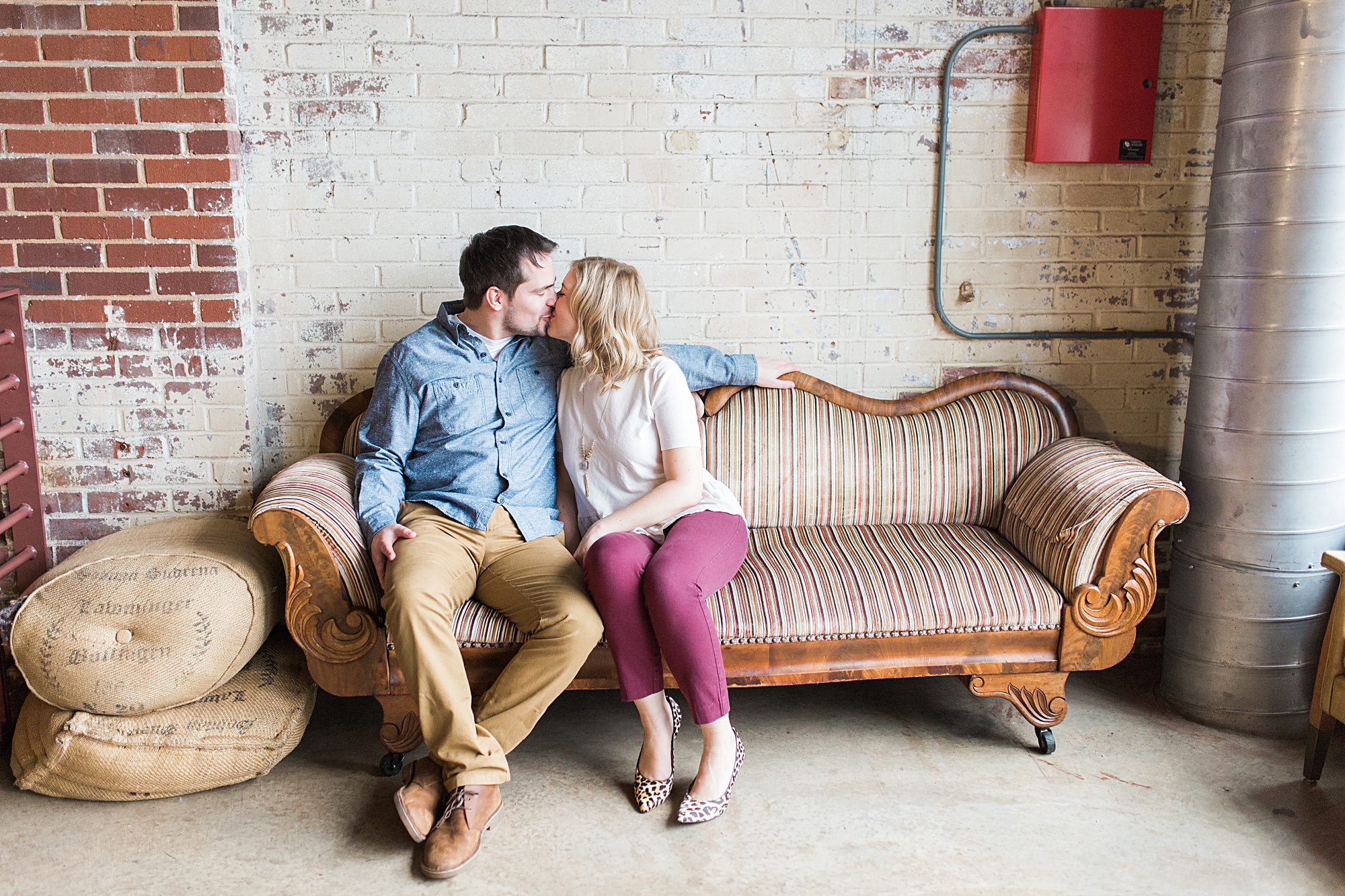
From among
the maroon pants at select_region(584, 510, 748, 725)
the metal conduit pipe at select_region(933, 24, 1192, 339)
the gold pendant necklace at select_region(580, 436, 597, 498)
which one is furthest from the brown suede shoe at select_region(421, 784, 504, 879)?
the metal conduit pipe at select_region(933, 24, 1192, 339)

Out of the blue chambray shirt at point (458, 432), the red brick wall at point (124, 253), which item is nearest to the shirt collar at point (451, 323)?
the blue chambray shirt at point (458, 432)

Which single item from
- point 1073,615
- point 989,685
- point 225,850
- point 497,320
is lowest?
point 225,850

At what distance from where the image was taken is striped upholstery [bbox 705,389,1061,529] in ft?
9.38

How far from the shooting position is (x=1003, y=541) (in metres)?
2.76

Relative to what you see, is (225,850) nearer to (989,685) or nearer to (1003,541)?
(989,685)

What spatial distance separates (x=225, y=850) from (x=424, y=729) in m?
0.50

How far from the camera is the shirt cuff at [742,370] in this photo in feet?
9.30

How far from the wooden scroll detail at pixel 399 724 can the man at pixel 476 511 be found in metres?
0.18

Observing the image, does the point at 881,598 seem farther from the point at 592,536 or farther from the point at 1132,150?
the point at 1132,150

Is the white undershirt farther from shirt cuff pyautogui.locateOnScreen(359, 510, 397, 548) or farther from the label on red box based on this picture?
the label on red box

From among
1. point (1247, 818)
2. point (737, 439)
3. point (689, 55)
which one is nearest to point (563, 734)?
point (737, 439)

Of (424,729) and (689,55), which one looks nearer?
(424,729)

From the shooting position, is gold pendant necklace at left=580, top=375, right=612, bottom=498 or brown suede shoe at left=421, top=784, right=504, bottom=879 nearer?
brown suede shoe at left=421, top=784, right=504, bottom=879

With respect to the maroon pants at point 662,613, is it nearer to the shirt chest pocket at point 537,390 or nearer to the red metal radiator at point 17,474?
the shirt chest pocket at point 537,390
